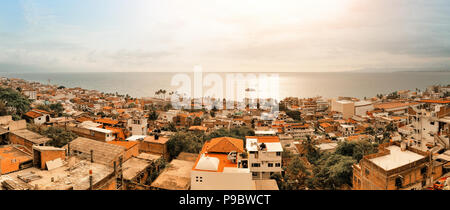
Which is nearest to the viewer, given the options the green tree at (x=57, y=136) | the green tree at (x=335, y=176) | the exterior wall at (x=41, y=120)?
the green tree at (x=335, y=176)

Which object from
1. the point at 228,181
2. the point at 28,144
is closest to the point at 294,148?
the point at 228,181

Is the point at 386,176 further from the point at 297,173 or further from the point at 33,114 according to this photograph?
the point at 33,114

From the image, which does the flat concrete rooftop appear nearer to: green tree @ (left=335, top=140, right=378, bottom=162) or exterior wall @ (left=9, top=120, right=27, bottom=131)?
green tree @ (left=335, top=140, right=378, bottom=162)

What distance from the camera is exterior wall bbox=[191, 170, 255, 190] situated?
12.8ft

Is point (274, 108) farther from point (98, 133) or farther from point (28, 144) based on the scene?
point (28, 144)

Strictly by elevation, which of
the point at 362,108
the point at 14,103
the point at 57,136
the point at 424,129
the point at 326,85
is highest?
the point at 326,85

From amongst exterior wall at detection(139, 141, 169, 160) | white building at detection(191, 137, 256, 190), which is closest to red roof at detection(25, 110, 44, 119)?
exterior wall at detection(139, 141, 169, 160)

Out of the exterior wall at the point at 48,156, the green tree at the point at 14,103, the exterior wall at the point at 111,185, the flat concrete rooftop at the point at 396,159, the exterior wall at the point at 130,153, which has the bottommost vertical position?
the exterior wall at the point at 130,153

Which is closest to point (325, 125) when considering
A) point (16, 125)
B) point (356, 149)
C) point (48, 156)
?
point (356, 149)

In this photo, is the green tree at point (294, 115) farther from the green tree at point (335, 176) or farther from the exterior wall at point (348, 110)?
the green tree at point (335, 176)

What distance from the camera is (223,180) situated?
13.1ft

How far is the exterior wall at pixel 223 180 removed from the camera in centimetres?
390

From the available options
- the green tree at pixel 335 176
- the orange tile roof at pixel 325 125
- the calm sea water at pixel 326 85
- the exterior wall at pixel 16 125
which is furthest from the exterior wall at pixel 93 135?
the orange tile roof at pixel 325 125
